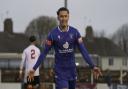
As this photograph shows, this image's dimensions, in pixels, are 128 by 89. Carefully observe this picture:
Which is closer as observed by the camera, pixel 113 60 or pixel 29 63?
pixel 29 63

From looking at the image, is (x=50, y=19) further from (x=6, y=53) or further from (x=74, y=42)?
(x=74, y=42)

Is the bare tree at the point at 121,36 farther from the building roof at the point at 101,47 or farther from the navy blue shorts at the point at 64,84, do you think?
the navy blue shorts at the point at 64,84

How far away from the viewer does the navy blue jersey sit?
36.9 ft

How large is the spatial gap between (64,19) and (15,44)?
76.2 m

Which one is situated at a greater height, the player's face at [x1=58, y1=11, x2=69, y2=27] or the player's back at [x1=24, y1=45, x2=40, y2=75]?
the player's face at [x1=58, y1=11, x2=69, y2=27]

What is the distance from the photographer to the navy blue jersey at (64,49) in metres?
11.3

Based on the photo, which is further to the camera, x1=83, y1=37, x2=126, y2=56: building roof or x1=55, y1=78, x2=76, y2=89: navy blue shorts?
x1=83, y1=37, x2=126, y2=56: building roof

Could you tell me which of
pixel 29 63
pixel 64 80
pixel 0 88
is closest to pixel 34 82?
pixel 29 63

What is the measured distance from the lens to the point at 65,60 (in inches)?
445

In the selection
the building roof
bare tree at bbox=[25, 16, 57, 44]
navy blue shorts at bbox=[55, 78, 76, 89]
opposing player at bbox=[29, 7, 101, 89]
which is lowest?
navy blue shorts at bbox=[55, 78, 76, 89]

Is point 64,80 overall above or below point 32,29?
→ below

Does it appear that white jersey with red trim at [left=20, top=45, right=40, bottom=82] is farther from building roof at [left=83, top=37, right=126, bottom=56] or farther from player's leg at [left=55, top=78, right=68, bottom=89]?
building roof at [left=83, top=37, right=126, bottom=56]

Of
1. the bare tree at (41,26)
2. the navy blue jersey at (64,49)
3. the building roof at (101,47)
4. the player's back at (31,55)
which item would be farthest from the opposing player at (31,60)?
the bare tree at (41,26)

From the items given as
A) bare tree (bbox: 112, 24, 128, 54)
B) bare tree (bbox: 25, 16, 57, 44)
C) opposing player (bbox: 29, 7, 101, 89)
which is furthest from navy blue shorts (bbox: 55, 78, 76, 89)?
bare tree (bbox: 112, 24, 128, 54)
